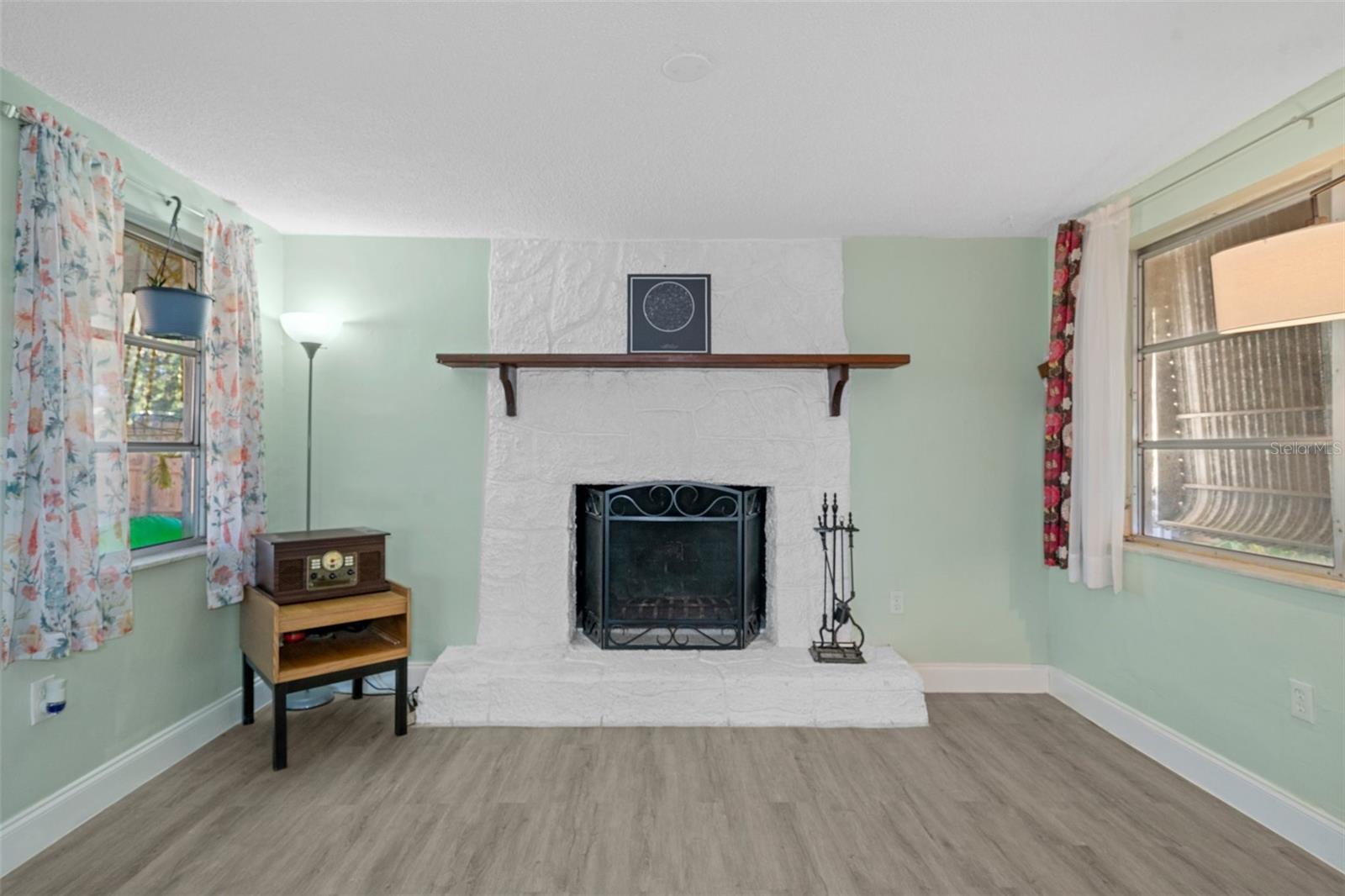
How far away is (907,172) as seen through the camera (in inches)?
97.3

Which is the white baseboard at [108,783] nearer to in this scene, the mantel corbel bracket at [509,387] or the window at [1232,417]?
the mantel corbel bracket at [509,387]

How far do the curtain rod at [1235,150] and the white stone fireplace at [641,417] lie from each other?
1255mm

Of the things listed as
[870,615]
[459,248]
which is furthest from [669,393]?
[870,615]

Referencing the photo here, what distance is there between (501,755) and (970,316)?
2949 millimetres

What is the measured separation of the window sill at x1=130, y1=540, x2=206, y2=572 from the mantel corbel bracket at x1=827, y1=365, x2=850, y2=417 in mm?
2812

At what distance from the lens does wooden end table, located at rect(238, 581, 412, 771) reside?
245cm

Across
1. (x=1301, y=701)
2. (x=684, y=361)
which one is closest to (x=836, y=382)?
(x=684, y=361)

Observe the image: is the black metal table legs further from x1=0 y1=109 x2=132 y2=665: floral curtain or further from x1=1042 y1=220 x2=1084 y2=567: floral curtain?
x1=1042 y1=220 x2=1084 y2=567: floral curtain

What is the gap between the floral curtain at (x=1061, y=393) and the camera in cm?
287

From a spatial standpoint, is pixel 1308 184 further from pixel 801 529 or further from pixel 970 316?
pixel 801 529

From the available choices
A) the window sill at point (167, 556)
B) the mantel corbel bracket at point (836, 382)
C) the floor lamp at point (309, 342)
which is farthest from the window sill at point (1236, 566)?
the window sill at point (167, 556)

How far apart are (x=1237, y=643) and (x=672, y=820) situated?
2.00 m

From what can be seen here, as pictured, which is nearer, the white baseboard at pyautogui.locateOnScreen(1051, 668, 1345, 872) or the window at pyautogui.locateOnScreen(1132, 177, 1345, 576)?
the white baseboard at pyautogui.locateOnScreen(1051, 668, 1345, 872)

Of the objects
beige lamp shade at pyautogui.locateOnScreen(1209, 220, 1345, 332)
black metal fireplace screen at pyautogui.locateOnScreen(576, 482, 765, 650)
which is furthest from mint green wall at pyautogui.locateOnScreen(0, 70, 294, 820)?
beige lamp shade at pyautogui.locateOnScreen(1209, 220, 1345, 332)
